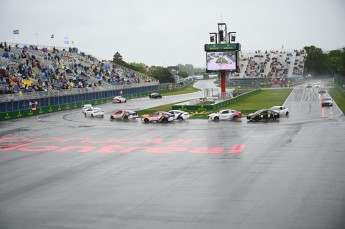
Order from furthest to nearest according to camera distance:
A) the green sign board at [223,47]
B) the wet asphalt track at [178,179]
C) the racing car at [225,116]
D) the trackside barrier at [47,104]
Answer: the green sign board at [223,47] → the trackside barrier at [47,104] → the racing car at [225,116] → the wet asphalt track at [178,179]

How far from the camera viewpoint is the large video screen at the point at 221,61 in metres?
75.2

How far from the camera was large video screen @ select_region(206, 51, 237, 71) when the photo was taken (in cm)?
7519

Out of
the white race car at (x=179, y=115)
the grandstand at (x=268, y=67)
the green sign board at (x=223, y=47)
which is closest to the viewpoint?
the white race car at (x=179, y=115)

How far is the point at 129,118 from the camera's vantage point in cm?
5512

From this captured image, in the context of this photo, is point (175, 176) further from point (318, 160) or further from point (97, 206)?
point (318, 160)

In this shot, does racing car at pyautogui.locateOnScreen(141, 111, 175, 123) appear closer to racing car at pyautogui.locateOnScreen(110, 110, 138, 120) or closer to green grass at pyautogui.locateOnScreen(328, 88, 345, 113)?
racing car at pyautogui.locateOnScreen(110, 110, 138, 120)

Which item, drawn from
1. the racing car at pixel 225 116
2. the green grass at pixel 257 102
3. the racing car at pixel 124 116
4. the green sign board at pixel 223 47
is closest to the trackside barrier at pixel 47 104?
the racing car at pixel 124 116

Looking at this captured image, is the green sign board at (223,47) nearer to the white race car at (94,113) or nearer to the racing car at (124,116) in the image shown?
the white race car at (94,113)

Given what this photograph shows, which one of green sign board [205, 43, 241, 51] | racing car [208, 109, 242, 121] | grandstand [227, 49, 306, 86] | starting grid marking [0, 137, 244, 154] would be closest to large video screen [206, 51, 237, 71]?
green sign board [205, 43, 241, 51]

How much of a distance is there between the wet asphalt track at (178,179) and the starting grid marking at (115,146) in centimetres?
8

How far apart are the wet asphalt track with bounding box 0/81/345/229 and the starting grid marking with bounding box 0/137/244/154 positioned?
0.08 meters

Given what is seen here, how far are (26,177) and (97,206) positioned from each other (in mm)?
7845

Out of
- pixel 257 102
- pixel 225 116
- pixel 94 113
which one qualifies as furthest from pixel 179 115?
pixel 257 102

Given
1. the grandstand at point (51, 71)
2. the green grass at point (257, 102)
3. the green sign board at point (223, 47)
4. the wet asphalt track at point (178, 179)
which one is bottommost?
the wet asphalt track at point (178, 179)
